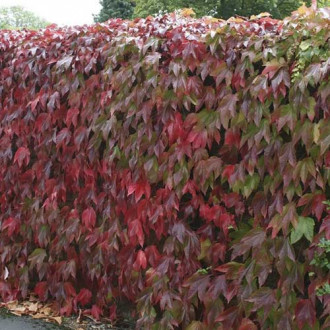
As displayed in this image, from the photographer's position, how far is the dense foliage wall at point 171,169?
2670 mm

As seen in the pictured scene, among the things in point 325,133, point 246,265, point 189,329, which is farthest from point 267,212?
point 189,329

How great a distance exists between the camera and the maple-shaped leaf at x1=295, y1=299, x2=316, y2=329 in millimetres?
2609

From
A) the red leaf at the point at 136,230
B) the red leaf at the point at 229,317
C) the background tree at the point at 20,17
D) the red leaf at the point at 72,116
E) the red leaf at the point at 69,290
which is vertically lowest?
the background tree at the point at 20,17

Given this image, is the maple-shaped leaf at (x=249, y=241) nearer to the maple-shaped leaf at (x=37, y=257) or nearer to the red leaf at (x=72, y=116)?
the red leaf at (x=72, y=116)

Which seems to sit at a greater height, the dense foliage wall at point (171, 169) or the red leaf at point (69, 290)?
the dense foliage wall at point (171, 169)

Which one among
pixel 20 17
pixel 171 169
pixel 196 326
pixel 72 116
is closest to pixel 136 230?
pixel 171 169

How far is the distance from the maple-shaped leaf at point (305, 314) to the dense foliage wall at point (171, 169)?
0.01 meters

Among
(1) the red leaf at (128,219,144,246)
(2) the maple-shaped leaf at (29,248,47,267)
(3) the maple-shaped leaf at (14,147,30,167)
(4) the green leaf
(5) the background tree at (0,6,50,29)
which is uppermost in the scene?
(4) the green leaf

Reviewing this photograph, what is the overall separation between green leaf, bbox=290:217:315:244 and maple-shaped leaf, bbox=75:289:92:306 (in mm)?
1767

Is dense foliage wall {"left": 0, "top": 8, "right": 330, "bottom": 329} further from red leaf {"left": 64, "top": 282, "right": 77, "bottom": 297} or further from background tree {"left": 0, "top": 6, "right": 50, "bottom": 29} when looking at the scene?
background tree {"left": 0, "top": 6, "right": 50, "bottom": 29}

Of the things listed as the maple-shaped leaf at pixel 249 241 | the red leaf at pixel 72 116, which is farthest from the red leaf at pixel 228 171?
the red leaf at pixel 72 116

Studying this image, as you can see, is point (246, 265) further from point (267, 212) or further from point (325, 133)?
point (325, 133)

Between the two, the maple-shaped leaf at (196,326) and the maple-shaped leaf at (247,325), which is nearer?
the maple-shaped leaf at (247,325)

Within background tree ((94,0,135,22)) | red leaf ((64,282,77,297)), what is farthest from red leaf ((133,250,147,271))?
background tree ((94,0,135,22))
